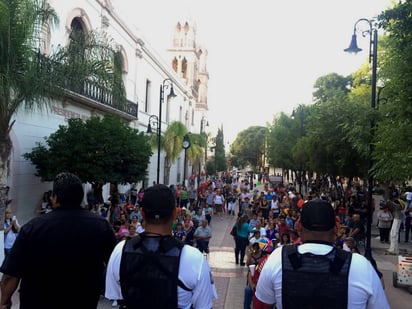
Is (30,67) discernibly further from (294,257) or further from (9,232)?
(294,257)

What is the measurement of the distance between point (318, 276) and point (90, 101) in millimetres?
18685

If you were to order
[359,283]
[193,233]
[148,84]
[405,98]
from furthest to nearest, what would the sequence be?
[148,84] < [193,233] < [405,98] < [359,283]

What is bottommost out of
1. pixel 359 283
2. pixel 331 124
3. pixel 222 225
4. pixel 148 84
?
pixel 222 225

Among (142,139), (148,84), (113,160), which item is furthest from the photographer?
(148,84)

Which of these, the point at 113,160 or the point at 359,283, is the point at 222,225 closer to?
the point at 113,160

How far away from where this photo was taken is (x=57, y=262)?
296 centimetres

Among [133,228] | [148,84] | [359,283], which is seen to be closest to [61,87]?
[133,228]

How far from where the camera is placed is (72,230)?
3031 mm

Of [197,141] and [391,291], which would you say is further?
[197,141]

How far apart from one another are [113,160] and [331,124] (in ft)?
33.4

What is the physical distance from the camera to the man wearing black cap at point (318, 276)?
240 cm

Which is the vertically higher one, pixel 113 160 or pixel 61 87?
pixel 61 87

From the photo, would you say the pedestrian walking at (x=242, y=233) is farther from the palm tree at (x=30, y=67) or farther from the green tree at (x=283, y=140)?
the green tree at (x=283, y=140)

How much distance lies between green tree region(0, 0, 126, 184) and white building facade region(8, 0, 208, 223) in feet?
4.37
